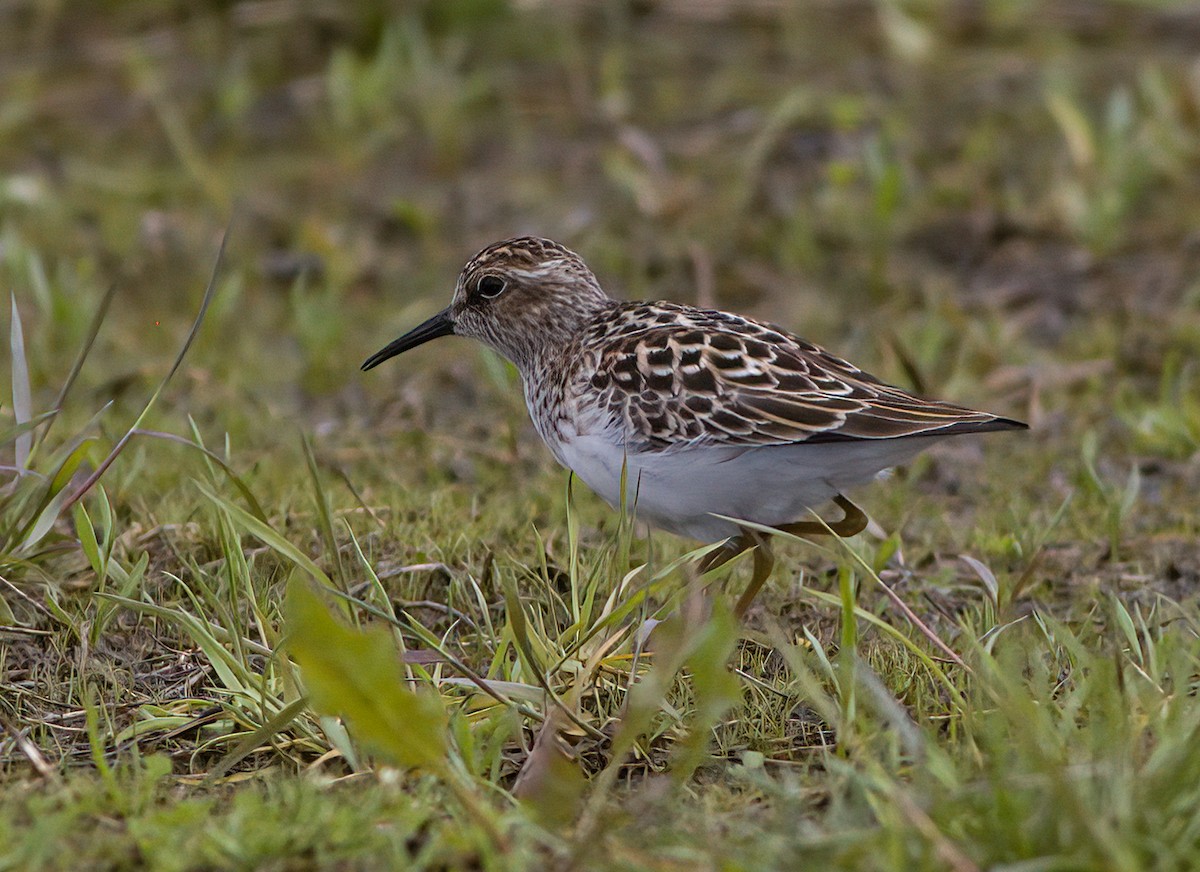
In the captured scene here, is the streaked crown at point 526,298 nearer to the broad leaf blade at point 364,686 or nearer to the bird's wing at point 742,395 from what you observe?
the bird's wing at point 742,395

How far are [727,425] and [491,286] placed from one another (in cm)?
132

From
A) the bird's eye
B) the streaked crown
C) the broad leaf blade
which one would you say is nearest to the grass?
the broad leaf blade

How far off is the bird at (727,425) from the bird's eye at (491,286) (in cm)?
49

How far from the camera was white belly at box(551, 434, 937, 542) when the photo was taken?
4.47 meters

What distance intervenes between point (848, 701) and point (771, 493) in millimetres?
867

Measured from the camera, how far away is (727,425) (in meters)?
4.48

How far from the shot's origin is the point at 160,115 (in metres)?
9.11

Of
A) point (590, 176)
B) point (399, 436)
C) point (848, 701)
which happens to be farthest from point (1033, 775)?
point (590, 176)

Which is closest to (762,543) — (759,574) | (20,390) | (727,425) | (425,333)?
(759,574)

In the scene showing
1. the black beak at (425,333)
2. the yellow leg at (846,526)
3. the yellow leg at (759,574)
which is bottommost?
the yellow leg at (759,574)

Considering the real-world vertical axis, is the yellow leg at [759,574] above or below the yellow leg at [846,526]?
below

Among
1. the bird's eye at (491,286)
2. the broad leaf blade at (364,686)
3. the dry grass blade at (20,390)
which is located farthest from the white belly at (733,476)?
the dry grass blade at (20,390)

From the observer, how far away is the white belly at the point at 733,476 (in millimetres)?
4469

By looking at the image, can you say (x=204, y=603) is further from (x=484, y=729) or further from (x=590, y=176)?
(x=590, y=176)
